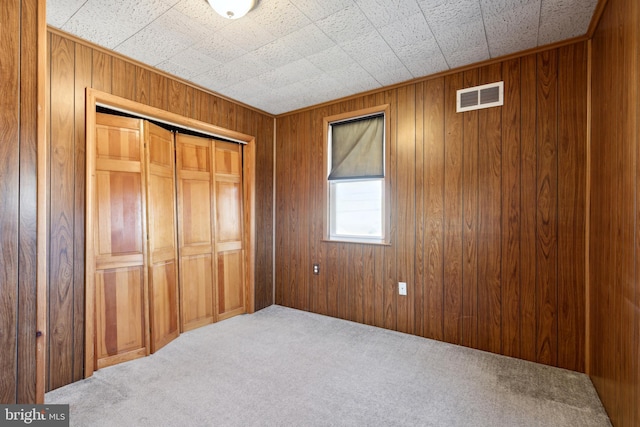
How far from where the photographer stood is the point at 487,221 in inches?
105

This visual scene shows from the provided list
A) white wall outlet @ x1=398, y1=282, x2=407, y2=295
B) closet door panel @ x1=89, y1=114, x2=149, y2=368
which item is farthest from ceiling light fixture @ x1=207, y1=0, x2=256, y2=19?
white wall outlet @ x1=398, y1=282, x2=407, y2=295

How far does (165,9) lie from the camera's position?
1.94 meters

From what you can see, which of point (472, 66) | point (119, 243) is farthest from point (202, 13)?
point (472, 66)

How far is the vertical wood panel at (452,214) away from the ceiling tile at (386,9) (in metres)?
1.08

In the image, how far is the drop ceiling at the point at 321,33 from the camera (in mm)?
1938

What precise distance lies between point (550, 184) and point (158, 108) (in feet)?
11.6

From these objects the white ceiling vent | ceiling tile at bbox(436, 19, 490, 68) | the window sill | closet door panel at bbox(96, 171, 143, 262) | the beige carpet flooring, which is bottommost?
the beige carpet flooring

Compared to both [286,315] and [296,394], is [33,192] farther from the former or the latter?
[286,315]

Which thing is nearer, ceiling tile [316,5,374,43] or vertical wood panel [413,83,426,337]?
ceiling tile [316,5,374,43]

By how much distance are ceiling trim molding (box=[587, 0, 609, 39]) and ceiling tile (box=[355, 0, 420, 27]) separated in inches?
44.6

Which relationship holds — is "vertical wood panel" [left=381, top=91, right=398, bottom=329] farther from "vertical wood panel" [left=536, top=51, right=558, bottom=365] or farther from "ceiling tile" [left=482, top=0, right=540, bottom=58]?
"vertical wood panel" [left=536, top=51, right=558, bottom=365]

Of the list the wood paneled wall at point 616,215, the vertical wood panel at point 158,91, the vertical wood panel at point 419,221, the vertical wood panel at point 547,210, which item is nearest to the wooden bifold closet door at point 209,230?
the vertical wood panel at point 158,91

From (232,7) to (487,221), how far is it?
8.55 feet

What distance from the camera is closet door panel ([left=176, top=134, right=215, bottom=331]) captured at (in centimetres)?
315
